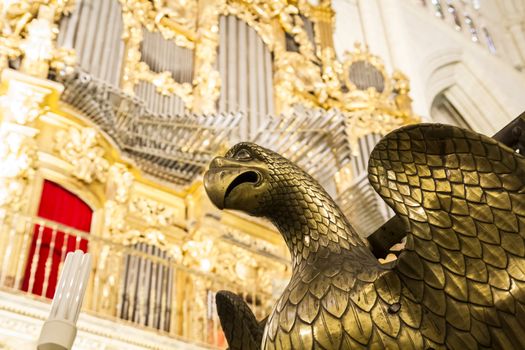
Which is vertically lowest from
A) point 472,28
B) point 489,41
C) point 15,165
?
point 15,165

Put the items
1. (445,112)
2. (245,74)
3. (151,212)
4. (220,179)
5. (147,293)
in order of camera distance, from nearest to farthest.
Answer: (220,179) → (147,293) → (151,212) → (245,74) → (445,112)

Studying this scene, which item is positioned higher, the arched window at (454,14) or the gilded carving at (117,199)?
the arched window at (454,14)

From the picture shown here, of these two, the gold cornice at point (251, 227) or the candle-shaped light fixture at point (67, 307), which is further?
the gold cornice at point (251, 227)

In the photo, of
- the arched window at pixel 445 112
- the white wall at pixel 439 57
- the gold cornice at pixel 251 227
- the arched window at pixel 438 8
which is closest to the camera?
the gold cornice at pixel 251 227

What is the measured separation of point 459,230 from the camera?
3.54 feet

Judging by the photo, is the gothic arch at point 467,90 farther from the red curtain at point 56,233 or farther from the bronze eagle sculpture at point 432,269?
the bronze eagle sculpture at point 432,269

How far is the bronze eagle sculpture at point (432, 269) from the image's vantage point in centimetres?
101

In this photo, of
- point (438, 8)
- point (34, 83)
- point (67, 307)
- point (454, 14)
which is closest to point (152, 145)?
point (34, 83)

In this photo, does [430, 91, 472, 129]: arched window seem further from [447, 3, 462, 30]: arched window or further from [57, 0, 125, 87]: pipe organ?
[57, 0, 125, 87]: pipe organ

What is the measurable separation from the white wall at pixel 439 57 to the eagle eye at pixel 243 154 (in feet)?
33.2

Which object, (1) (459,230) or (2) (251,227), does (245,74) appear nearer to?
(2) (251,227)

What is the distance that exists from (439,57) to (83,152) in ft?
29.7

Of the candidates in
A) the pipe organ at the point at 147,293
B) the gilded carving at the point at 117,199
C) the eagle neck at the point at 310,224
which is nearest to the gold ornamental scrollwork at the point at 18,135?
the gilded carving at the point at 117,199

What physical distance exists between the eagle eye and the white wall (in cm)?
1011
